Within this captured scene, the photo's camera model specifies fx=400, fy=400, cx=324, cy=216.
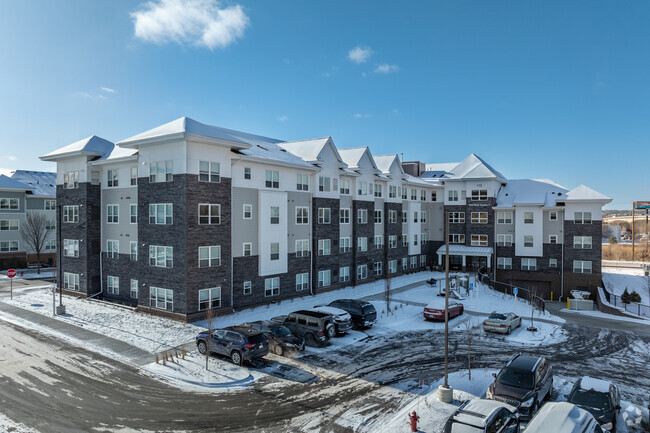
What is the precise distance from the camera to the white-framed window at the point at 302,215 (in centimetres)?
3512

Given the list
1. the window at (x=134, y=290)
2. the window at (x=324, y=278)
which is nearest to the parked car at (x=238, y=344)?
the window at (x=134, y=290)

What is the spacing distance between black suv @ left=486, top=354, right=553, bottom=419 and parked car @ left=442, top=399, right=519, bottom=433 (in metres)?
1.68

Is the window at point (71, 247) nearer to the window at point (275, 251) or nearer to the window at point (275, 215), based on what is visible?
the window at point (275, 251)

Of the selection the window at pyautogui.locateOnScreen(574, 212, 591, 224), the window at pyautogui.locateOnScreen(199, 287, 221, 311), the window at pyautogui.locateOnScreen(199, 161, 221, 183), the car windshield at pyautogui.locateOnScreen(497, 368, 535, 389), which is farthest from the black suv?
the window at pyautogui.locateOnScreen(574, 212, 591, 224)

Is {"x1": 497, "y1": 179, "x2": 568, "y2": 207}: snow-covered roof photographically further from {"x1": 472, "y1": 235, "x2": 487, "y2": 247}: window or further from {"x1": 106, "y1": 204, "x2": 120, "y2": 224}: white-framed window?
{"x1": 106, "y1": 204, "x2": 120, "y2": 224}: white-framed window

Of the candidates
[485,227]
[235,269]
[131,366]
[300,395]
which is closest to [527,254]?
[485,227]

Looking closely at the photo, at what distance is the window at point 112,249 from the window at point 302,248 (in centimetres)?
1501

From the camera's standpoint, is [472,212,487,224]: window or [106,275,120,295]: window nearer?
[106,275,120,295]: window

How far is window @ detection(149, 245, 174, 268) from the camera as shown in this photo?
89.7 feet

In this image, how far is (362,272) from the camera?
42906mm

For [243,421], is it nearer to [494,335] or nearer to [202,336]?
[202,336]

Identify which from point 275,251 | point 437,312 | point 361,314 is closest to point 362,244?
point 275,251

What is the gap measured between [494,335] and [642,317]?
17670 mm

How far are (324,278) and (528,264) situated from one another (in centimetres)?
2619
